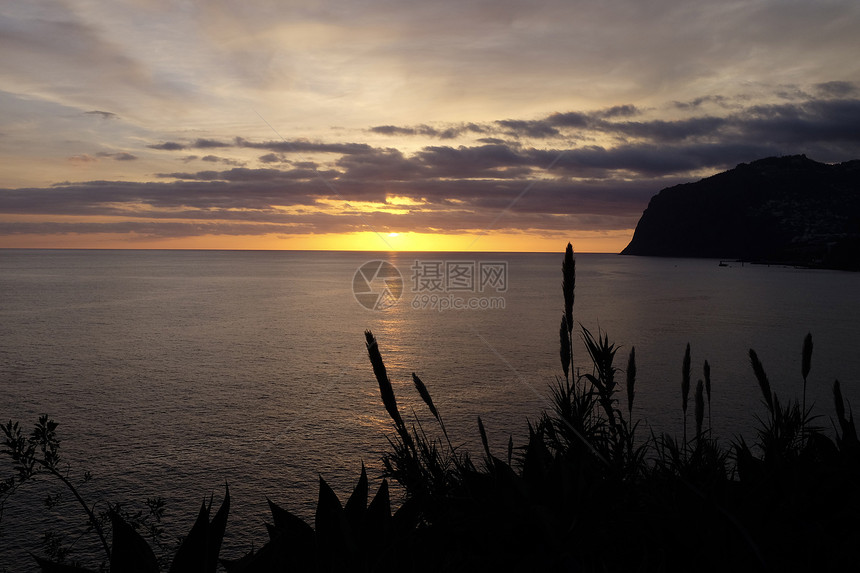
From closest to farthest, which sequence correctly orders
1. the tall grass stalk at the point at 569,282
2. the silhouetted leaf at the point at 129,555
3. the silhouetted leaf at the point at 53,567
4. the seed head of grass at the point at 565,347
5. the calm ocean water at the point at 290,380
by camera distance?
the silhouetted leaf at the point at 53,567
the silhouetted leaf at the point at 129,555
the tall grass stalk at the point at 569,282
the seed head of grass at the point at 565,347
the calm ocean water at the point at 290,380

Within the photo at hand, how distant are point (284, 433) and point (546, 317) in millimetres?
39829

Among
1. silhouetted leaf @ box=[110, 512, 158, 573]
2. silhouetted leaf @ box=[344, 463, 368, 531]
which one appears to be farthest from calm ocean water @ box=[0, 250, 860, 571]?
silhouetted leaf @ box=[110, 512, 158, 573]

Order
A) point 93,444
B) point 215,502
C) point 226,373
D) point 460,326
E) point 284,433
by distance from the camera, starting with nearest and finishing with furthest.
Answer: point 215,502 → point 93,444 → point 284,433 → point 226,373 → point 460,326

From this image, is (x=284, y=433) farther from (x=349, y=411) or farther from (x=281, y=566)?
(x=281, y=566)

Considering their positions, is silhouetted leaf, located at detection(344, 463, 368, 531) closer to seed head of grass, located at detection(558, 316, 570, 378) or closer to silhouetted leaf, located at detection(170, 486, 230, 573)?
silhouetted leaf, located at detection(170, 486, 230, 573)

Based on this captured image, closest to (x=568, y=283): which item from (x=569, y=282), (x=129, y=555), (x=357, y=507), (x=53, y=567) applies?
(x=569, y=282)

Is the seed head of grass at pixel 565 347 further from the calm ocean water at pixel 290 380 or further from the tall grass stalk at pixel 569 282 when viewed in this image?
the calm ocean water at pixel 290 380

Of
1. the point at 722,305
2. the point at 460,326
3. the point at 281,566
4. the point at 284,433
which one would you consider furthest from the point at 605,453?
the point at 722,305

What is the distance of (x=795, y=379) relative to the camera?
29828mm

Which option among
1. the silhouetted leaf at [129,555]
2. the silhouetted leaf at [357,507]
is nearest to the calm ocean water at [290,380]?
the silhouetted leaf at [357,507]

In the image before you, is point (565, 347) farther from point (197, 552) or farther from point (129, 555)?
point (129, 555)

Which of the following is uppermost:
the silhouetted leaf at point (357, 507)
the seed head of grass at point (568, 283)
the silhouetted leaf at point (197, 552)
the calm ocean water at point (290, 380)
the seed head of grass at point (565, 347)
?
the seed head of grass at point (568, 283)

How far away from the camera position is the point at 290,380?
Answer: 30297 mm

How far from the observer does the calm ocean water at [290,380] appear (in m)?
17.2
